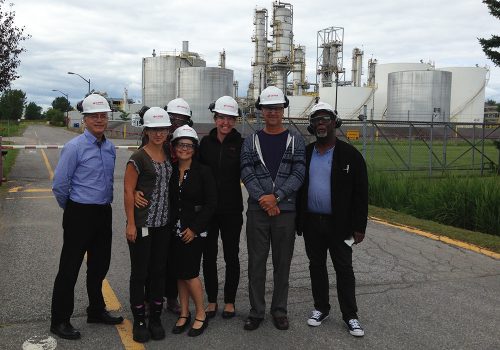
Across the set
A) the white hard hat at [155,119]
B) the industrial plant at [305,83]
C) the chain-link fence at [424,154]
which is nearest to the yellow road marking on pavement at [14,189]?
the chain-link fence at [424,154]

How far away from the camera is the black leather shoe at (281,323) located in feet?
13.9

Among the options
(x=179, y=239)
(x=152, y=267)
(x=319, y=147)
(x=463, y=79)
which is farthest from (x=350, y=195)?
(x=463, y=79)

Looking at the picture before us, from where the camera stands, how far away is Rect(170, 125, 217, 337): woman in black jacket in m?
4.08

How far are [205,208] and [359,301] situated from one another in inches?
75.7

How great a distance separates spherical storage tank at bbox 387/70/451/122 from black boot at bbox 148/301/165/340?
57.9 meters

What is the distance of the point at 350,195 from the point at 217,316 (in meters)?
1.66

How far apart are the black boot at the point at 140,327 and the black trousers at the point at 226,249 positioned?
2.35ft

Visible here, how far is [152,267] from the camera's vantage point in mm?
4078

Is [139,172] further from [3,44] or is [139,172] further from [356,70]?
[356,70]

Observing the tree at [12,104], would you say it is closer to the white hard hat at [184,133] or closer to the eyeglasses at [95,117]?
the eyeglasses at [95,117]

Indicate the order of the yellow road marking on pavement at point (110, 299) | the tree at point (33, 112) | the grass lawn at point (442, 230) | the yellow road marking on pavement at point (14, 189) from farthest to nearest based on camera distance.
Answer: the tree at point (33, 112) < the yellow road marking on pavement at point (14, 189) < the grass lawn at point (442, 230) < the yellow road marking on pavement at point (110, 299)

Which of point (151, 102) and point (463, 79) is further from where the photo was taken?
point (463, 79)

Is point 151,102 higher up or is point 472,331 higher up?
point 151,102

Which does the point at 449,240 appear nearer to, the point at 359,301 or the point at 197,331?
the point at 359,301
